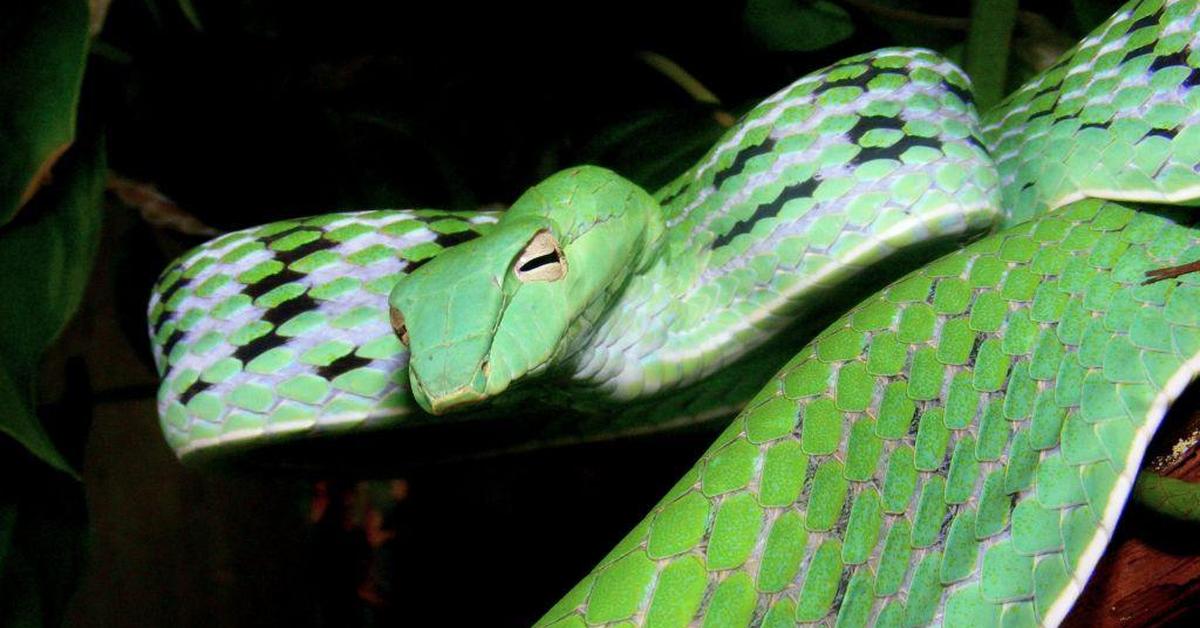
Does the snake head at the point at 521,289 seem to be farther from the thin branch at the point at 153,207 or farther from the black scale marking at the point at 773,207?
the thin branch at the point at 153,207

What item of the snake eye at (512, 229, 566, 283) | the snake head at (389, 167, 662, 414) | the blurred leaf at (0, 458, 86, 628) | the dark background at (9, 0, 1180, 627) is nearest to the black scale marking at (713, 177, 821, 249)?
the snake head at (389, 167, 662, 414)

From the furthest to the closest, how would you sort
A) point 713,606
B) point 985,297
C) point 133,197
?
point 133,197
point 985,297
point 713,606

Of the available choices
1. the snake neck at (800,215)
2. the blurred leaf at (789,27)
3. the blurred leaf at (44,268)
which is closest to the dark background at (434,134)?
the blurred leaf at (789,27)

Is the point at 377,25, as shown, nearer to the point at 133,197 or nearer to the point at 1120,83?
the point at 133,197

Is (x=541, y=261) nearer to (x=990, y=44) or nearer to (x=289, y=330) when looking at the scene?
(x=289, y=330)

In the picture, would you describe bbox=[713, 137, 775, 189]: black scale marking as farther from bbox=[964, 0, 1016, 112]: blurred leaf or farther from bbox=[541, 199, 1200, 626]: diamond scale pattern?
bbox=[964, 0, 1016, 112]: blurred leaf

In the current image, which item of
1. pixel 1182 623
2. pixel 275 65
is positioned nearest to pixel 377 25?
pixel 275 65
